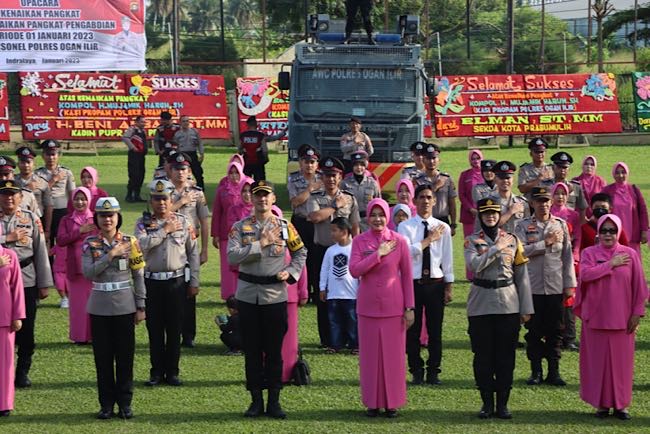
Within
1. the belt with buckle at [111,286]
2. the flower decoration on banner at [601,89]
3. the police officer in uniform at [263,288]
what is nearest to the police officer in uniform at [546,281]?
the police officer in uniform at [263,288]

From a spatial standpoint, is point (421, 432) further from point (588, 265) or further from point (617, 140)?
point (617, 140)

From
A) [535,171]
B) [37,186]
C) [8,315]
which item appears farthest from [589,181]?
[8,315]

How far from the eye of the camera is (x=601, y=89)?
112ft

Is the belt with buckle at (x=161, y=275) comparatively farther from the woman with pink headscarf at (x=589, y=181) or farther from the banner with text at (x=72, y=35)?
the banner with text at (x=72, y=35)

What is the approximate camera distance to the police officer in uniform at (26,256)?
33.3ft

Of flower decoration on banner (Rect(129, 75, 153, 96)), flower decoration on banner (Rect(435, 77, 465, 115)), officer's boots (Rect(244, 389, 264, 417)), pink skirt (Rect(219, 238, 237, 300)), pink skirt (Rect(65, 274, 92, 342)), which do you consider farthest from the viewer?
flower decoration on banner (Rect(435, 77, 465, 115))

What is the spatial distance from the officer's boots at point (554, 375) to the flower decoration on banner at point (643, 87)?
84.4 feet

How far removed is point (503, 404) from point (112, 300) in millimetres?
3094

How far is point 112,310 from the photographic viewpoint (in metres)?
9.10

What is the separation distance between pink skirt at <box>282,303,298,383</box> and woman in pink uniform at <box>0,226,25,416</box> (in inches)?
86.7

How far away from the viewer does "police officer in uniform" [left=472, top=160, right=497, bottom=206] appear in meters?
13.7

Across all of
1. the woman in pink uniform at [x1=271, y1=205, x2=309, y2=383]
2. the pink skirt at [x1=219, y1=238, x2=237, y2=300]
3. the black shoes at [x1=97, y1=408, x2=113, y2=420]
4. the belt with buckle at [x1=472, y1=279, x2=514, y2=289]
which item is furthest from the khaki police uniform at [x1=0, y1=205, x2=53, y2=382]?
the belt with buckle at [x1=472, y1=279, x2=514, y2=289]

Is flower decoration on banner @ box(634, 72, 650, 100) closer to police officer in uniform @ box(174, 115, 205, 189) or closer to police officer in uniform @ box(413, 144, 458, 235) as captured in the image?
police officer in uniform @ box(174, 115, 205, 189)

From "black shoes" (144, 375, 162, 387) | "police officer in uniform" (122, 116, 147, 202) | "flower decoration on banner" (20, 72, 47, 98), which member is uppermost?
"flower decoration on banner" (20, 72, 47, 98)
